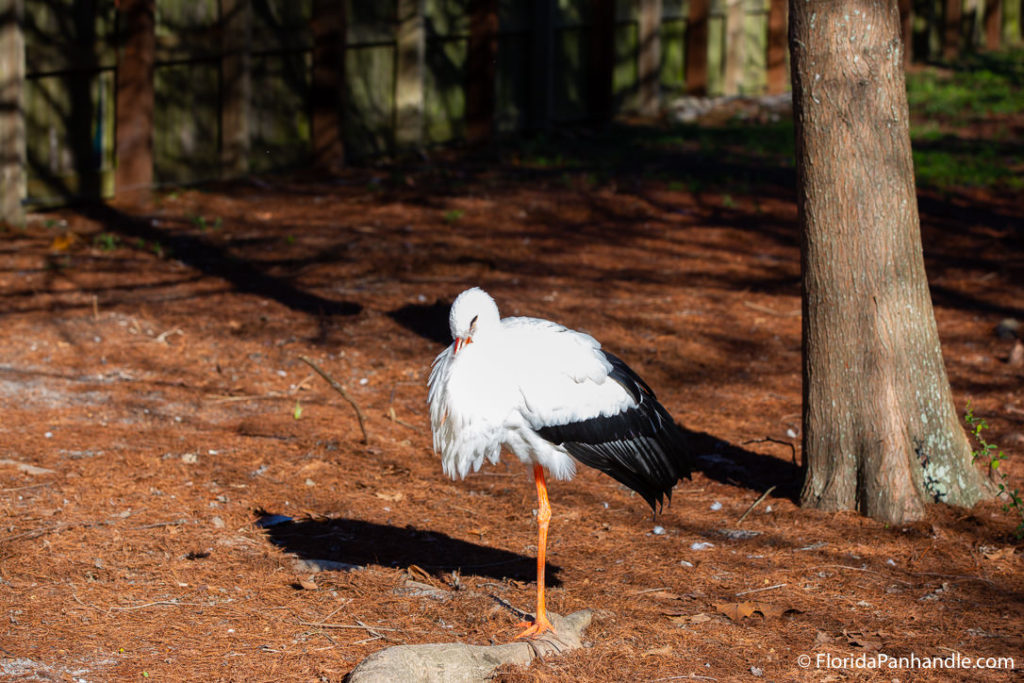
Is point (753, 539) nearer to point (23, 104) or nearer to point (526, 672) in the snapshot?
→ point (526, 672)

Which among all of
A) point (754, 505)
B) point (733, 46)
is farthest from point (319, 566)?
point (733, 46)

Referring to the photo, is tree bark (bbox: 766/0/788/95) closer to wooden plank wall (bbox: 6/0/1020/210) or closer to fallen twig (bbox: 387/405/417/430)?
wooden plank wall (bbox: 6/0/1020/210)

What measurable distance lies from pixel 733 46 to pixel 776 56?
3.91 ft

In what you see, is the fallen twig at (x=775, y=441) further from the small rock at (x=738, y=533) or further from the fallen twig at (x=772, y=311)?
the fallen twig at (x=772, y=311)

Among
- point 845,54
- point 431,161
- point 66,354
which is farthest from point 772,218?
point 66,354

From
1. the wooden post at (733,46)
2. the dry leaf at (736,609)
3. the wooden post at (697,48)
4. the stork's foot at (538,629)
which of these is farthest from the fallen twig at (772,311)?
the wooden post at (733,46)

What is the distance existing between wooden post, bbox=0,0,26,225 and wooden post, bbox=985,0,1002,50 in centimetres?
2388

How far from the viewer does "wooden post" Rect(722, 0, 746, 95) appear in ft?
61.3

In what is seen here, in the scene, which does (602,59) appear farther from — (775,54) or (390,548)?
(390,548)

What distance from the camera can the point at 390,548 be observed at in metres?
5.41

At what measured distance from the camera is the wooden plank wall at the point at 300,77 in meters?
10.5

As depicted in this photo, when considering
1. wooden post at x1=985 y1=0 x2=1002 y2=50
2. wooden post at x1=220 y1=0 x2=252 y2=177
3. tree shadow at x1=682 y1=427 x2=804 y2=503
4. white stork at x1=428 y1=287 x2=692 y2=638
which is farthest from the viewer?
wooden post at x1=985 y1=0 x2=1002 y2=50

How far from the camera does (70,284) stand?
345 inches

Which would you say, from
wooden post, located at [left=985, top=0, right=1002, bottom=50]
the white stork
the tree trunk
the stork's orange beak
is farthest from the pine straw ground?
wooden post, located at [left=985, top=0, right=1002, bottom=50]
